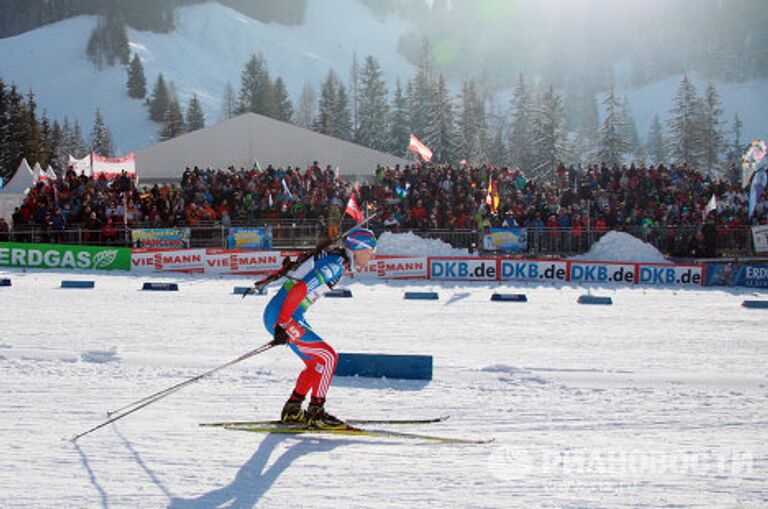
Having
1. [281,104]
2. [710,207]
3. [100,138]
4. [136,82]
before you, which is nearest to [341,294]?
[710,207]

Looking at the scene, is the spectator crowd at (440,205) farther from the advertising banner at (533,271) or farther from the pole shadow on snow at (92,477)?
the pole shadow on snow at (92,477)

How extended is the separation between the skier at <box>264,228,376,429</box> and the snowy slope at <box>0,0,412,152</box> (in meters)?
96.0

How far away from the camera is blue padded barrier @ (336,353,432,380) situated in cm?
842

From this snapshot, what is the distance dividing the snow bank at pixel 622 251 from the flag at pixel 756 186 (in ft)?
11.3

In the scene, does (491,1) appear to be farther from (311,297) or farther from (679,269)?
(311,297)

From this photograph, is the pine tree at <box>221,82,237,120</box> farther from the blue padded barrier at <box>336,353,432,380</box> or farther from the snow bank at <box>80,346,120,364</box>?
the blue padded barrier at <box>336,353,432,380</box>

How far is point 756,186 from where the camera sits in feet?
67.9

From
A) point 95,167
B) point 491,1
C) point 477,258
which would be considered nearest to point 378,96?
point 95,167

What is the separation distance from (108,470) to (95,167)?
22746 millimetres

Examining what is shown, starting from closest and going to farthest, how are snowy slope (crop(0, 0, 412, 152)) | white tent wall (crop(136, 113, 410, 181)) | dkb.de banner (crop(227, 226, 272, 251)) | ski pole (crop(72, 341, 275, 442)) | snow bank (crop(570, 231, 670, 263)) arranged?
ski pole (crop(72, 341, 275, 442)), snow bank (crop(570, 231, 670, 263)), dkb.de banner (crop(227, 226, 272, 251)), white tent wall (crop(136, 113, 410, 181)), snowy slope (crop(0, 0, 412, 152))

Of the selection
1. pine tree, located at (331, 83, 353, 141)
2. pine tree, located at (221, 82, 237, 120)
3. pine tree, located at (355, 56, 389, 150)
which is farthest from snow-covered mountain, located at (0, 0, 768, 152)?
pine tree, located at (355, 56, 389, 150)

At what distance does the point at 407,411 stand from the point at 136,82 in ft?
366

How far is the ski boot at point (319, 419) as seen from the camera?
20.6 ft

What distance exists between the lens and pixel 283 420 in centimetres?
641
